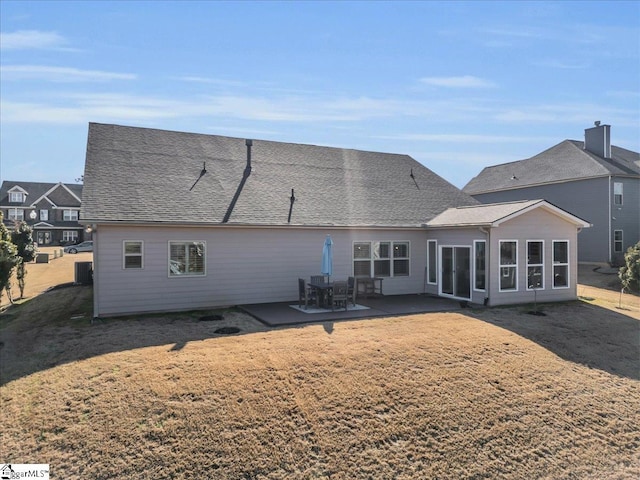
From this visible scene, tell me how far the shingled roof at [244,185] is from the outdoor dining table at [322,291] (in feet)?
7.70

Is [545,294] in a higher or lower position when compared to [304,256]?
lower

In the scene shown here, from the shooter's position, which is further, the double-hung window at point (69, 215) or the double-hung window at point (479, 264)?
the double-hung window at point (69, 215)

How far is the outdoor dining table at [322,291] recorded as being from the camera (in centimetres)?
1275

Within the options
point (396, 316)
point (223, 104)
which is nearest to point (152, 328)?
point (396, 316)

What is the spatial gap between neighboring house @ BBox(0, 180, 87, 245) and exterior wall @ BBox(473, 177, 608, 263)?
53583 mm

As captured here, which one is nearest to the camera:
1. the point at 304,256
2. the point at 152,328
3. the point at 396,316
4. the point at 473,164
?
the point at 152,328

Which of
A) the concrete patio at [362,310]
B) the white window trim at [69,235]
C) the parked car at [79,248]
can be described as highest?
the white window trim at [69,235]

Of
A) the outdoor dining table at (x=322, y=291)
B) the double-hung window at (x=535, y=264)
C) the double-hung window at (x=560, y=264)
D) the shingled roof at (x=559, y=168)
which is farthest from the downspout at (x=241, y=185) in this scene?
the shingled roof at (x=559, y=168)

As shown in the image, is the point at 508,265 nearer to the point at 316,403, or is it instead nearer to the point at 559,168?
the point at 316,403

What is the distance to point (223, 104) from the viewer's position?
1563 cm

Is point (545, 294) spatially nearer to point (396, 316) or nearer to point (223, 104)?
point (396, 316)

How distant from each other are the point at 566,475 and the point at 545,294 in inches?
381

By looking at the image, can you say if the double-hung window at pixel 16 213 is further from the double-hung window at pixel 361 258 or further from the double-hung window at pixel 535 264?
the double-hung window at pixel 535 264

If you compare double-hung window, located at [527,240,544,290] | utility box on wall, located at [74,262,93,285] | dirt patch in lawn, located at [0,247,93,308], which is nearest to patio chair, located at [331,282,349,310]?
double-hung window, located at [527,240,544,290]
